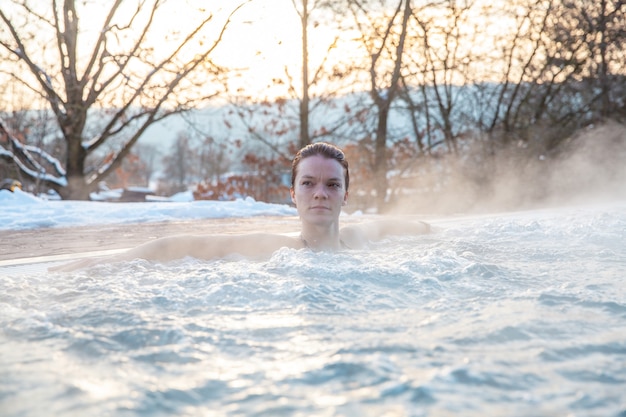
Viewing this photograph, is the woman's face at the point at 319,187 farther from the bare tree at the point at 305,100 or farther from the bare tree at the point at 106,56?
the bare tree at the point at 106,56

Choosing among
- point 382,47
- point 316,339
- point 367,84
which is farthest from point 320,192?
point 367,84

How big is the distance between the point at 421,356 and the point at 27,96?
10.4m

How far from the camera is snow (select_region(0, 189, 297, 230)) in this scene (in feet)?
13.6

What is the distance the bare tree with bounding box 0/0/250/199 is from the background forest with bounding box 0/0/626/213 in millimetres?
19

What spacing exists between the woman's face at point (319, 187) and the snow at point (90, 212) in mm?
2243

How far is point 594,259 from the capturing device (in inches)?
120

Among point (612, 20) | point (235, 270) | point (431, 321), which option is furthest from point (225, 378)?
point (612, 20)

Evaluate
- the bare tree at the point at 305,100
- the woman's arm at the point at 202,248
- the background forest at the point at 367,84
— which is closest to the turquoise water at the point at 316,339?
the woman's arm at the point at 202,248

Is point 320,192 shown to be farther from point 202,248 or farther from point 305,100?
point 305,100

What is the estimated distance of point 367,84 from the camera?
7605mm

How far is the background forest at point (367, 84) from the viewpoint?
23.7ft

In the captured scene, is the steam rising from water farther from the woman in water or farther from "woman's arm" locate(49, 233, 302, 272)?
"woman's arm" locate(49, 233, 302, 272)

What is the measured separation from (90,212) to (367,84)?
170 inches

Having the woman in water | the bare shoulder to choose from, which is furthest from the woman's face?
the bare shoulder
